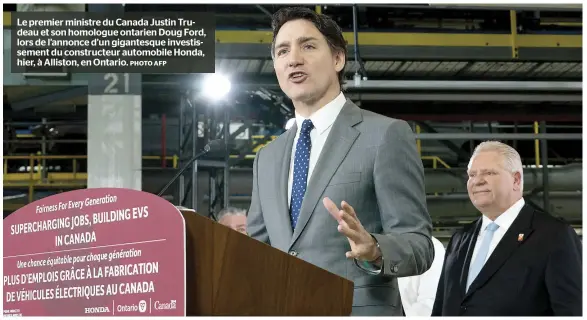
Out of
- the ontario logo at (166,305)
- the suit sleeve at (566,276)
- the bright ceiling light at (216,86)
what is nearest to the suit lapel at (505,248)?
the suit sleeve at (566,276)

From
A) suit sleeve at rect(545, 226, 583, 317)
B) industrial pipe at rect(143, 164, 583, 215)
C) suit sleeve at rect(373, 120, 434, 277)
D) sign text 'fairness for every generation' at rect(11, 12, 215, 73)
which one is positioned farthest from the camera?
industrial pipe at rect(143, 164, 583, 215)

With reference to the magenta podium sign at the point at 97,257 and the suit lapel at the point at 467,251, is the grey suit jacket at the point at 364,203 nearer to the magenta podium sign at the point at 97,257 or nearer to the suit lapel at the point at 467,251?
the magenta podium sign at the point at 97,257

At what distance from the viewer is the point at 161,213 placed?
101 centimetres

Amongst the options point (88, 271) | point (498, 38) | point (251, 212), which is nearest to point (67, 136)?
point (498, 38)

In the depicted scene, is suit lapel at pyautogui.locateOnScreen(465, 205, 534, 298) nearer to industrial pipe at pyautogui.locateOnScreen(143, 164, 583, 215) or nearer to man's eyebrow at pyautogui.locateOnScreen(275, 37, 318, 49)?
man's eyebrow at pyautogui.locateOnScreen(275, 37, 318, 49)

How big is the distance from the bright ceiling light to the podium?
14.3 feet

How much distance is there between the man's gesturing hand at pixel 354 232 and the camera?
1186 mm

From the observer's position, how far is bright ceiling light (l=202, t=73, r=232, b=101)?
214 inches

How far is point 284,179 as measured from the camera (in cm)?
154

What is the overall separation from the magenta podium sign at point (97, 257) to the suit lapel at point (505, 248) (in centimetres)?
159

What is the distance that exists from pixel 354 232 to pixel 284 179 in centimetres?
36

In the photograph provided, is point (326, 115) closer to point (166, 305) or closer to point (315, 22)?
point (315, 22)

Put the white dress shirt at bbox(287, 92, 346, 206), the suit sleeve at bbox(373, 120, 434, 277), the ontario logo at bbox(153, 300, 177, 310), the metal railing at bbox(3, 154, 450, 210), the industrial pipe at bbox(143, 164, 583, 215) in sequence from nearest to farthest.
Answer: the ontario logo at bbox(153, 300, 177, 310) < the suit sleeve at bbox(373, 120, 434, 277) < the white dress shirt at bbox(287, 92, 346, 206) < the industrial pipe at bbox(143, 164, 583, 215) < the metal railing at bbox(3, 154, 450, 210)

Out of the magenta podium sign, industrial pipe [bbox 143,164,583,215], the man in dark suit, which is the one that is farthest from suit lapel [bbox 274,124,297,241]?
industrial pipe [bbox 143,164,583,215]
